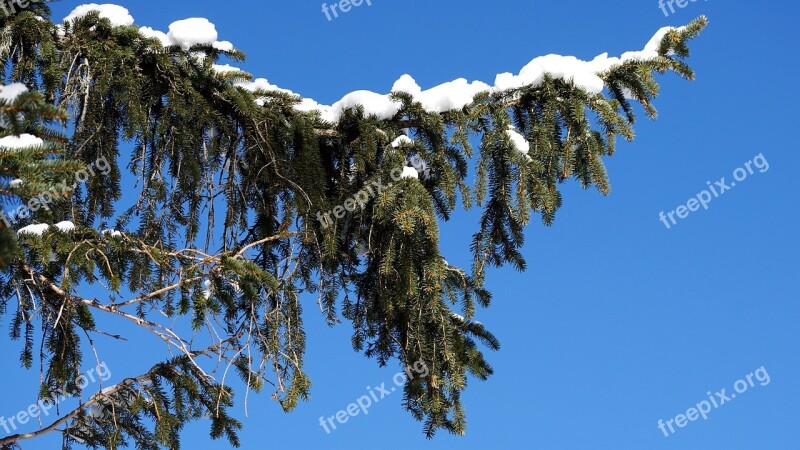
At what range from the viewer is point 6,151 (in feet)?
7.72

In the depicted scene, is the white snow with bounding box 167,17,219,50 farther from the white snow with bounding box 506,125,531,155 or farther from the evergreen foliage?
the white snow with bounding box 506,125,531,155

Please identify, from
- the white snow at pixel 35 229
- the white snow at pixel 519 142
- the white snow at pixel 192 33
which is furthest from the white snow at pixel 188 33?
the white snow at pixel 519 142

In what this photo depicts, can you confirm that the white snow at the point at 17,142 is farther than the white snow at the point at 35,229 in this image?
No

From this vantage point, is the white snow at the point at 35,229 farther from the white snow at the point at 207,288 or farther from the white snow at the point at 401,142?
the white snow at the point at 401,142

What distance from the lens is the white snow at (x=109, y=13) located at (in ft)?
13.4

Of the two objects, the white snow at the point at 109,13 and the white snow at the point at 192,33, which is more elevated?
the white snow at the point at 109,13

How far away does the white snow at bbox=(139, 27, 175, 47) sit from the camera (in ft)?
13.6

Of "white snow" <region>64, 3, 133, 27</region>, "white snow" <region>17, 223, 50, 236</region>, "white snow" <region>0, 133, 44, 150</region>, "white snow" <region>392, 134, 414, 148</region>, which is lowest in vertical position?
"white snow" <region>0, 133, 44, 150</region>

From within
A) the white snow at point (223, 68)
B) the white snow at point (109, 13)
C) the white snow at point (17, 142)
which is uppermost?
Result: the white snow at point (109, 13)

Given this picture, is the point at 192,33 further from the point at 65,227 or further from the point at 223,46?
the point at 65,227

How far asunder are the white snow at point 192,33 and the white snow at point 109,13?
0.20 meters

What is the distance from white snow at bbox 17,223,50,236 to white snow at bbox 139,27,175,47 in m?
1.14

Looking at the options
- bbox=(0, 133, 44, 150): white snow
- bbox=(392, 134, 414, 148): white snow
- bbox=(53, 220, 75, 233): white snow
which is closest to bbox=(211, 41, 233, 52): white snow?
bbox=(392, 134, 414, 148): white snow

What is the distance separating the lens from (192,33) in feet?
13.7
